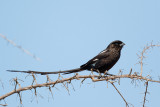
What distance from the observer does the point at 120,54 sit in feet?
18.9

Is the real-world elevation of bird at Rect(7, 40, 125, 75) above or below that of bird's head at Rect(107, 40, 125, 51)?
below

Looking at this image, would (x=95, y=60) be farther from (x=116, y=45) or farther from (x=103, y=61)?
(x=116, y=45)

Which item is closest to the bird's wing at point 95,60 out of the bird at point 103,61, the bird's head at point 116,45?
the bird at point 103,61

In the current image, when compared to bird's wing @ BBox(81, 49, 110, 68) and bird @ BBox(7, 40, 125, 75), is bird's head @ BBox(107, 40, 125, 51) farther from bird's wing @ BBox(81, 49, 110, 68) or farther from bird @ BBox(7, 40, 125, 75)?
bird's wing @ BBox(81, 49, 110, 68)

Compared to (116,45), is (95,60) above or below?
below

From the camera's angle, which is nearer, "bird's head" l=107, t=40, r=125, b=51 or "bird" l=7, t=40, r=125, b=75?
"bird" l=7, t=40, r=125, b=75

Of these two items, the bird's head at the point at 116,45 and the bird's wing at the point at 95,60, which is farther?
the bird's head at the point at 116,45

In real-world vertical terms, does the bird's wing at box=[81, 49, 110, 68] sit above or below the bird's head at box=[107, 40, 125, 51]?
below

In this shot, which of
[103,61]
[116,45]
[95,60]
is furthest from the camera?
[116,45]

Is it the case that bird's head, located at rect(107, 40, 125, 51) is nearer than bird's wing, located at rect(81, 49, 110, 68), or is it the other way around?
bird's wing, located at rect(81, 49, 110, 68)

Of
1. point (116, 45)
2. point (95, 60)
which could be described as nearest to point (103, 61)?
point (95, 60)

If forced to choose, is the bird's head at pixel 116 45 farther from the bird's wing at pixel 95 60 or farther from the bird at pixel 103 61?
the bird's wing at pixel 95 60

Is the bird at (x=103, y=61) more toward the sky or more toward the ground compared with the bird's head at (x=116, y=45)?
more toward the ground

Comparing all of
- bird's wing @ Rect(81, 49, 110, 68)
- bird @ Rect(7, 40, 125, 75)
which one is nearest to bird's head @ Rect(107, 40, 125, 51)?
bird @ Rect(7, 40, 125, 75)
